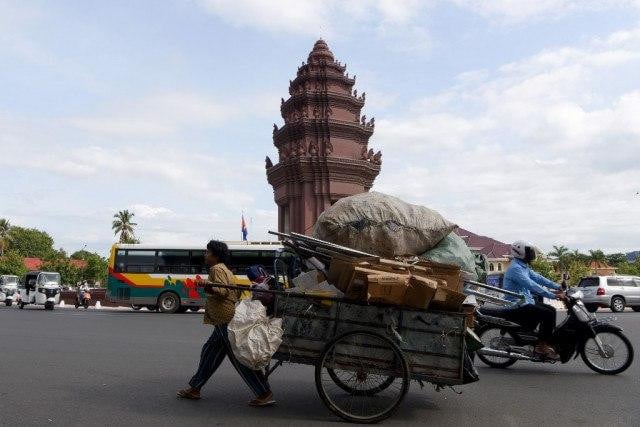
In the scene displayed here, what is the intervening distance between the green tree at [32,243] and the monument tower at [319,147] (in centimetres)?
6714

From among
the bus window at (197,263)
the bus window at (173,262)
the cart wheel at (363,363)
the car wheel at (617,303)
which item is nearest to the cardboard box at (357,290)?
the cart wheel at (363,363)

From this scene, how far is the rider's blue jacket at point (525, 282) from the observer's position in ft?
24.4

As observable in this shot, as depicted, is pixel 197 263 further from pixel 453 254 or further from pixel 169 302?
pixel 453 254

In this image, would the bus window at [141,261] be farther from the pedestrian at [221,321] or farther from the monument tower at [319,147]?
the pedestrian at [221,321]

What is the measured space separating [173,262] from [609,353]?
17.7 m

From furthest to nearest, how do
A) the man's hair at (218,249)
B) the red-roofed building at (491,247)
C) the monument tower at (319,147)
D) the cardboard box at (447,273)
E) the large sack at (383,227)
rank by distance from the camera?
the red-roofed building at (491,247) < the monument tower at (319,147) < the large sack at (383,227) < the man's hair at (218,249) < the cardboard box at (447,273)

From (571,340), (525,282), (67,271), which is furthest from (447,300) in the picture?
(67,271)

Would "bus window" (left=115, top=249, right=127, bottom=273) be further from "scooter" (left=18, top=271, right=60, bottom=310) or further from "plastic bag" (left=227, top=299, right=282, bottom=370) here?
"plastic bag" (left=227, top=299, right=282, bottom=370)

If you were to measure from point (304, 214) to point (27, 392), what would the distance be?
28.4 meters

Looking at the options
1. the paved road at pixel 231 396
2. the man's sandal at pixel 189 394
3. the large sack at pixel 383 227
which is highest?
the large sack at pixel 383 227

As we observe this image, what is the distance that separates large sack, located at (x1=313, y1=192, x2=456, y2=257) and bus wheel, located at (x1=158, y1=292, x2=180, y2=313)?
58.4 feet

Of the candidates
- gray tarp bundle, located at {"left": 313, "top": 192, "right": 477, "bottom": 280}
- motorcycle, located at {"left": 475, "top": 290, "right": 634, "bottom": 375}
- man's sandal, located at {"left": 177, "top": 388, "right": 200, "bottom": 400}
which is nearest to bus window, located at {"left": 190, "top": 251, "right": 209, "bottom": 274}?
motorcycle, located at {"left": 475, "top": 290, "right": 634, "bottom": 375}

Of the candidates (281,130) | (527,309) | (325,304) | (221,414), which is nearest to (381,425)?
(325,304)

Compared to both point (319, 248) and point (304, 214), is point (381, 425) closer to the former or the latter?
point (319, 248)
